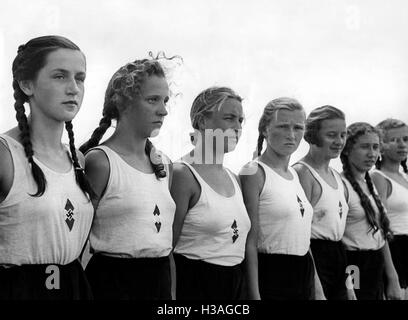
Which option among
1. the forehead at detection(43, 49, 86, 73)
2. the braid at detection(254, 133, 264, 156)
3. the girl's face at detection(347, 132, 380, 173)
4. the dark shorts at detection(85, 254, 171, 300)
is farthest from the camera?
the girl's face at detection(347, 132, 380, 173)

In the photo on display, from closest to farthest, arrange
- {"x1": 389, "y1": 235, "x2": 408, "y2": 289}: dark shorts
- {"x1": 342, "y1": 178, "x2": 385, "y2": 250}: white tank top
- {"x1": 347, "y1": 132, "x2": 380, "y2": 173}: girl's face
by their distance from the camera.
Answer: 1. {"x1": 342, "y1": 178, "x2": 385, "y2": 250}: white tank top
2. {"x1": 347, "y1": 132, "x2": 380, "y2": 173}: girl's face
3. {"x1": 389, "y1": 235, "x2": 408, "y2": 289}: dark shorts

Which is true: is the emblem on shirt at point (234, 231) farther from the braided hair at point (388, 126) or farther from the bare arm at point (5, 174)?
the braided hair at point (388, 126)

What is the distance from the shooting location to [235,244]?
4020 mm

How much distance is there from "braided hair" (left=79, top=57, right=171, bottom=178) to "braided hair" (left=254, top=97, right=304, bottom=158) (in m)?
1.12

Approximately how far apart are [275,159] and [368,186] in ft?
4.62

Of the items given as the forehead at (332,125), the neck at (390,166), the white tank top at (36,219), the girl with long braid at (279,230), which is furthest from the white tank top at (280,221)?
the neck at (390,166)

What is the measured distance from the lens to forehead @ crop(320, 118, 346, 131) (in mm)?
5227

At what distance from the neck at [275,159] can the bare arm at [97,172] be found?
57.1 inches

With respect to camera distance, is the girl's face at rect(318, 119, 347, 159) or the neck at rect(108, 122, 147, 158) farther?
the girl's face at rect(318, 119, 347, 159)

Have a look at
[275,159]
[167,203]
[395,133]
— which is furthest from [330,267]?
[395,133]

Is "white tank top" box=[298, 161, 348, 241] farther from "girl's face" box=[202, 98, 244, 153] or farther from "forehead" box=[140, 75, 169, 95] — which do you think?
"forehead" box=[140, 75, 169, 95]

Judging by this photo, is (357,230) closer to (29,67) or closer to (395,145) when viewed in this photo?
(395,145)

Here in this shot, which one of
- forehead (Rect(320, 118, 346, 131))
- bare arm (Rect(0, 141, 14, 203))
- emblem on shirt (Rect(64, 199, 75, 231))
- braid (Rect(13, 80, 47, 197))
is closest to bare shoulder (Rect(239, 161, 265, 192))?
forehead (Rect(320, 118, 346, 131))
